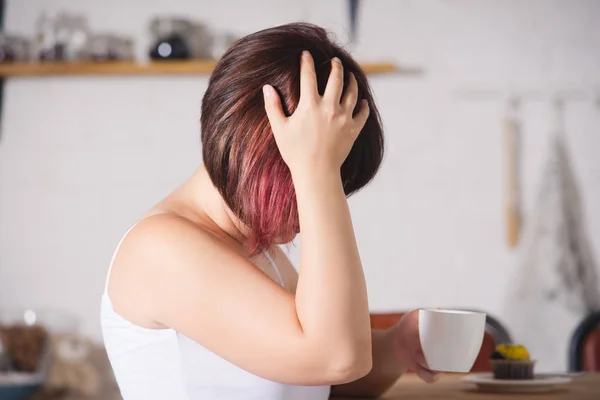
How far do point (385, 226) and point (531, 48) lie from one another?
87 cm

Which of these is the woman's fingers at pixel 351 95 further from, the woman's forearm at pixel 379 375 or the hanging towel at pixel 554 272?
the hanging towel at pixel 554 272

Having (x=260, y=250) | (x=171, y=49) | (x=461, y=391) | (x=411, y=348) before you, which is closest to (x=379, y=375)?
(x=411, y=348)

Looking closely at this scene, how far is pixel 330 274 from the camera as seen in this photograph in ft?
2.48

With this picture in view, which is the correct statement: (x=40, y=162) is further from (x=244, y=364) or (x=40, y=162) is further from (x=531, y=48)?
(x=244, y=364)

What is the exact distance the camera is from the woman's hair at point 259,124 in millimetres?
805

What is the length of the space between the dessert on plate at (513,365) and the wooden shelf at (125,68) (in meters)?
1.86

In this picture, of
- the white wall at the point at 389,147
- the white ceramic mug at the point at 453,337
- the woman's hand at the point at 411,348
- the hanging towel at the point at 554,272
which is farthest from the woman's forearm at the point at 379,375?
the hanging towel at the point at 554,272

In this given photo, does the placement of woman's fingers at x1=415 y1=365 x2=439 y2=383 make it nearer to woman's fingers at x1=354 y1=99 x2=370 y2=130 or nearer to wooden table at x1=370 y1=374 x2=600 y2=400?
wooden table at x1=370 y1=374 x2=600 y2=400

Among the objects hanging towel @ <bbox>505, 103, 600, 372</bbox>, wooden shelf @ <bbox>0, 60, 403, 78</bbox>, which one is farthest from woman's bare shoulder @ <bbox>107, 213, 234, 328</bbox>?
hanging towel @ <bbox>505, 103, 600, 372</bbox>

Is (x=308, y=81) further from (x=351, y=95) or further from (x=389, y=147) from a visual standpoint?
(x=389, y=147)

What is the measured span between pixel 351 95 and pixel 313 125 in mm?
62

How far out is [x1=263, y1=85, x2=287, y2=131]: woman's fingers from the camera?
78 centimetres

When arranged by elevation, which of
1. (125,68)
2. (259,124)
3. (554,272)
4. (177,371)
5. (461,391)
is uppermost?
(125,68)

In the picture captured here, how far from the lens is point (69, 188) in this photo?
301 cm
